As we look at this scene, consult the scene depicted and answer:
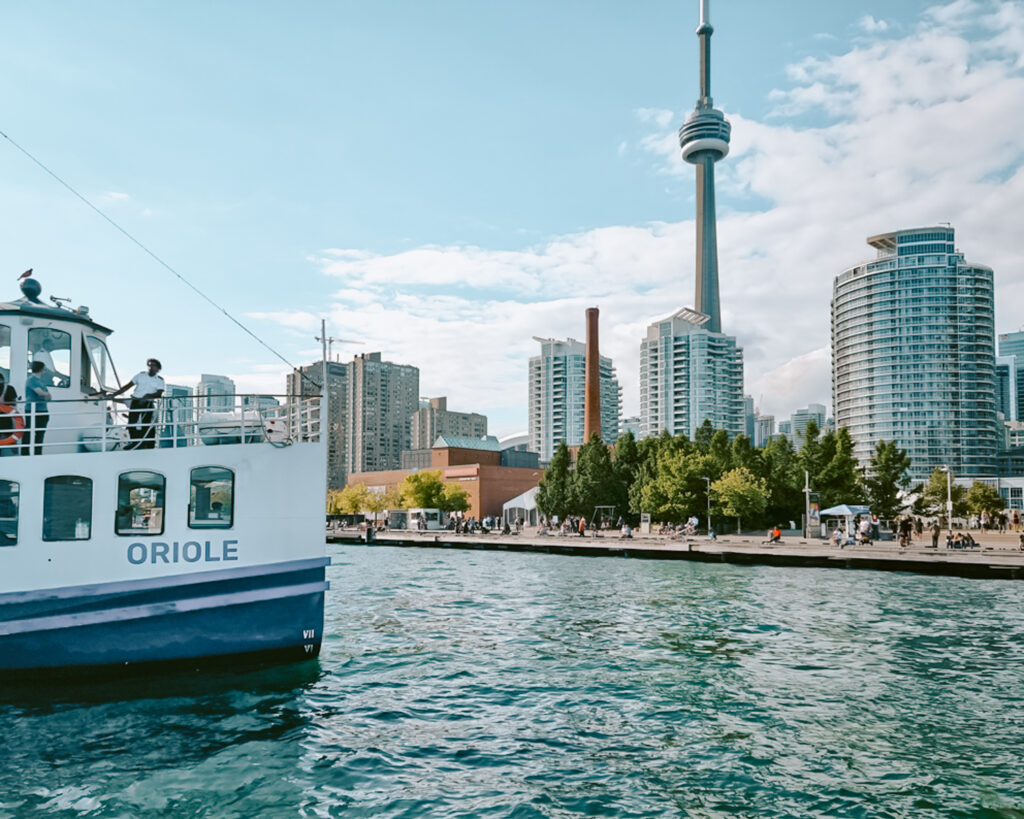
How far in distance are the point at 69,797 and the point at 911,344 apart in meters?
186

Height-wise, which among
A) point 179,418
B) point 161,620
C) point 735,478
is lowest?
point 161,620

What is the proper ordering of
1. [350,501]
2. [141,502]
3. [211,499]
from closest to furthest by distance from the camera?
[141,502] < [211,499] < [350,501]

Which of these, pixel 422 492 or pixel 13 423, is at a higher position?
pixel 13 423

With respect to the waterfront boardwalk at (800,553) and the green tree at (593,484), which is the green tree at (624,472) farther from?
the waterfront boardwalk at (800,553)

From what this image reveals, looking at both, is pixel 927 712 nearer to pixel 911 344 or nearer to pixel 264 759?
pixel 264 759

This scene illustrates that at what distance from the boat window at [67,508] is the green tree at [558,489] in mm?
75425

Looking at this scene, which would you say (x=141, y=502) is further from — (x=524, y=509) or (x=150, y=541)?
(x=524, y=509)

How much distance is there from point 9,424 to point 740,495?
2310 inches

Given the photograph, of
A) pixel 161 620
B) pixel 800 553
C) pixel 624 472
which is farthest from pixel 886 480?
pixel 161 620

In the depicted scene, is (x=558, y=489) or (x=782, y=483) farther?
(x=558, y=489)

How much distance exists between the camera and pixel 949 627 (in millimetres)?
24016

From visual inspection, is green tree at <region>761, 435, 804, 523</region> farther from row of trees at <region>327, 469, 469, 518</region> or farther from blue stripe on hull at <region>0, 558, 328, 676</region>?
blue stripe on hull at <region>0, 558, 328, 676</region>

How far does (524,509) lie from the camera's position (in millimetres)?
112562

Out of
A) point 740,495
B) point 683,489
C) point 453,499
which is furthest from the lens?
point 453,499
